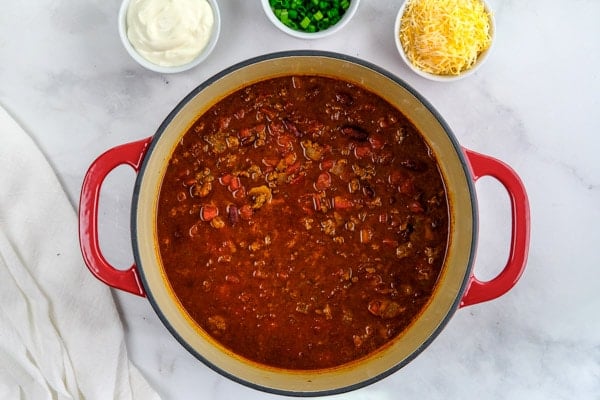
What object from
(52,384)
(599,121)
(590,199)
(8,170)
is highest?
(8,170)

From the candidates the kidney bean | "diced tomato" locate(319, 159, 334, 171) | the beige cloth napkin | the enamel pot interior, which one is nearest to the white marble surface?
the beige cloth napkin

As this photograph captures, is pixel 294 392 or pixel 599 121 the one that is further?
pixel 599 121

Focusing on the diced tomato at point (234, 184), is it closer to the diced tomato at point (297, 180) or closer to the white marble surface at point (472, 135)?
the diced tomato at point (297, 180)

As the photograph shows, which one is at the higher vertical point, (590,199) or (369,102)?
(369,102)

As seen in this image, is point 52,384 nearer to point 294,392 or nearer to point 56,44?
point 294,392

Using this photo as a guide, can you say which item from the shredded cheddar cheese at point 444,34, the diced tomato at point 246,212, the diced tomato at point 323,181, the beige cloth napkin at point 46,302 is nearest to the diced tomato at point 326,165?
the diced tomato at point 323,181

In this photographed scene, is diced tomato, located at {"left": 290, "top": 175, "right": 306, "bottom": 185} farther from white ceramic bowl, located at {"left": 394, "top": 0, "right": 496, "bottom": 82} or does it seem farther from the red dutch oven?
white ceramic bowl, located at {"left": 394, "top": 0, "right": 496, "bottom": 82}

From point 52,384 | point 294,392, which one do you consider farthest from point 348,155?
point 52,384
